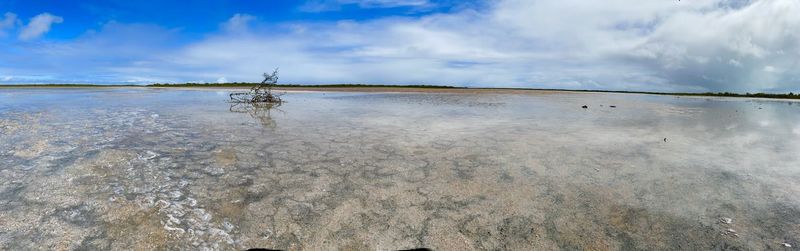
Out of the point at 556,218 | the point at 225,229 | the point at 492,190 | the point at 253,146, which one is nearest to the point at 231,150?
the point at 253,146

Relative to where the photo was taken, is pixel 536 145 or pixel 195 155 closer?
pixel 195 155

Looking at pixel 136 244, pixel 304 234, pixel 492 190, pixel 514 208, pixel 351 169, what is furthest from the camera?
pixel 351 169

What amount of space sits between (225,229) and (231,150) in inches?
160

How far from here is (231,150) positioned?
Result: 755cm

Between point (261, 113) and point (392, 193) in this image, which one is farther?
point (261, 113)

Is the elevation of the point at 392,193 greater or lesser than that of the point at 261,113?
lesser

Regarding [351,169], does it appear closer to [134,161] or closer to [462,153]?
[462,153]

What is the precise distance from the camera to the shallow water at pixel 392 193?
3.75m

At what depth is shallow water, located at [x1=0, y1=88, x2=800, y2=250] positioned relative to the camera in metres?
3.75

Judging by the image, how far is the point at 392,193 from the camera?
16.4 feet

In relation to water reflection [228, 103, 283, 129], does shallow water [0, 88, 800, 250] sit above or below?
below

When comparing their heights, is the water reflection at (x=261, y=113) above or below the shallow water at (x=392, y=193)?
above

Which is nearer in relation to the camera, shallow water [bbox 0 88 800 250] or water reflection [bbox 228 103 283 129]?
shallow water [bbox 0 88 800 250]

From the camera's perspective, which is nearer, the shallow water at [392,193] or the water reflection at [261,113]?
the shallow water at [392,193]
